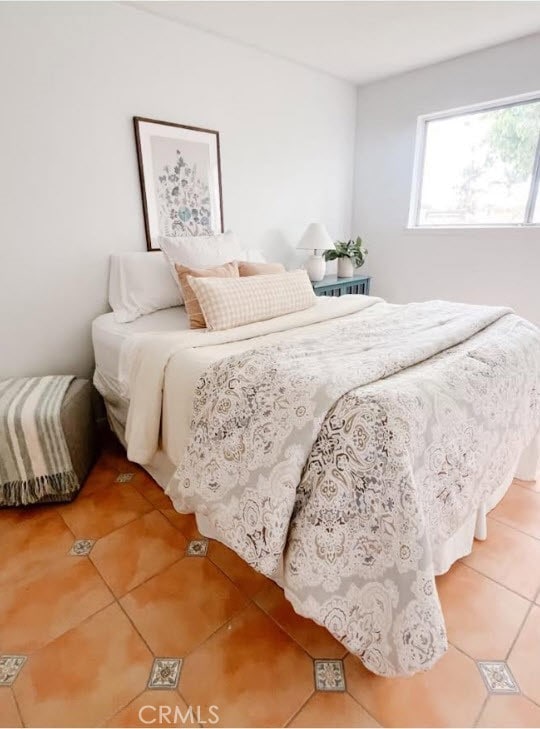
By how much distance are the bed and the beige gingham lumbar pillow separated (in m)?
0.12

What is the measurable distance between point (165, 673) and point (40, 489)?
1.02m

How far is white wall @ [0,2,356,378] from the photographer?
1.89 m

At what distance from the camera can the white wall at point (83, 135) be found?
1889mm

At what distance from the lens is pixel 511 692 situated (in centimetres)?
104

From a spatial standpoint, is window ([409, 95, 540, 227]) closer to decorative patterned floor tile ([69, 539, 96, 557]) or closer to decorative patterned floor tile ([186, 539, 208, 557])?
decorative patterned floor tile ([186, 539, 208, 557])

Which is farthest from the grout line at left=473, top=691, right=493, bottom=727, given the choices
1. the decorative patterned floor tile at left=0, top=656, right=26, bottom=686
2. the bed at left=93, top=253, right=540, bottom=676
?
the decorative patterned floor tile at left=0, top=656, right=26, bottom=686

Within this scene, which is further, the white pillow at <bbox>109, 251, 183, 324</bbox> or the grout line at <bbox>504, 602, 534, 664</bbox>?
the white pillow at <bbox>109, 251, 183, 324</bbox>

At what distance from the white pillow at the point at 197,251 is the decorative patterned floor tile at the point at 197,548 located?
141cm

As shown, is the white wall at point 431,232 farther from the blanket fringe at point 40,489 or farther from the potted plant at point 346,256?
the blanket fringe at point 40,489

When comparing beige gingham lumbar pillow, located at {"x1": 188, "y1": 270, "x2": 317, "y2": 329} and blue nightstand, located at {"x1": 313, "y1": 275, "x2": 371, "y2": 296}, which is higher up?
beige gingham lumbar pillow, located at {"x1": 188, "y1": 270, "x2": 317, "y2": 329}

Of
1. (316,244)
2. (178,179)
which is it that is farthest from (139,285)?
(316,244)

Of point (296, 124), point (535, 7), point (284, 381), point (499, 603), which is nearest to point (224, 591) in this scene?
point (284, 381)

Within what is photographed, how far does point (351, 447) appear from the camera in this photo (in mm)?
957

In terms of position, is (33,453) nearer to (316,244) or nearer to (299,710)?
(299,710)
